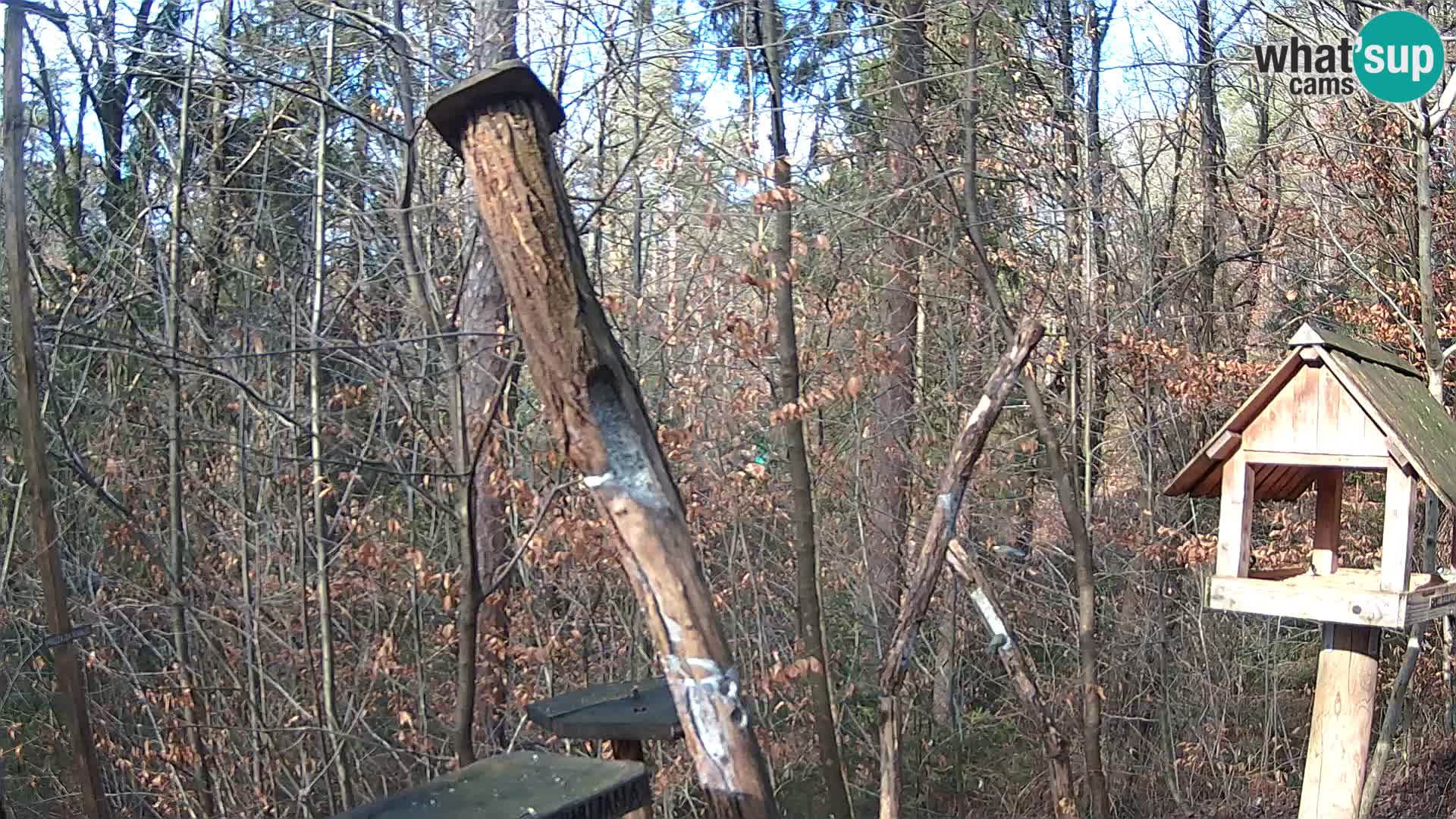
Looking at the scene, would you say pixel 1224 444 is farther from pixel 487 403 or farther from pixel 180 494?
pixel 180 494

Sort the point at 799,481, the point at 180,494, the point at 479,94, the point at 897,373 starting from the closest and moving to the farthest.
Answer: the point at 479,94 → the point at 180,494 → the point at 799,481 → the point at 897,373

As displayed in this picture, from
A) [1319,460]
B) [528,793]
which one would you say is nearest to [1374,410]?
[1319,460]

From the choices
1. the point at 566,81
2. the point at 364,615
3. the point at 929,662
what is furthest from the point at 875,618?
the point at 566,81

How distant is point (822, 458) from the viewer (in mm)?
7961

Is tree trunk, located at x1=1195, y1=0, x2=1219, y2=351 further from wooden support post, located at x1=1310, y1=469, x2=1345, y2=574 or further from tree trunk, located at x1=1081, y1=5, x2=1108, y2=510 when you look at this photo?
wooden support post, located at x1=1310, y1=469, x2=1345, y2=574

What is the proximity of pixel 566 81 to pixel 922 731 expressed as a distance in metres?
5.58

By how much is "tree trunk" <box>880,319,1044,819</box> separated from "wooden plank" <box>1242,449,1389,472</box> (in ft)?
2.87

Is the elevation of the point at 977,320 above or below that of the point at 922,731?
above

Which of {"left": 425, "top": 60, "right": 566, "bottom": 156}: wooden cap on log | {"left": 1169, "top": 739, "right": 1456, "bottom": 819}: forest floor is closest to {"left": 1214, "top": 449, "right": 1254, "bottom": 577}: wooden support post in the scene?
{"left": 425, "top": 60, "right": 566, "bottom": 156}: wooden cap on log

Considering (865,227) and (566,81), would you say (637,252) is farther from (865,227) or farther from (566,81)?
(865,227)

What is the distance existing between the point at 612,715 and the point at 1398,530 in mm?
2475

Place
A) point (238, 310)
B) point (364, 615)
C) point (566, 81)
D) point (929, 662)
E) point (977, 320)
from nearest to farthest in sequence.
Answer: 1. point (566, 81)
2. point (238, 310)
3. point (364, 615)
4. point (977, 320)
5. point (929, 662)

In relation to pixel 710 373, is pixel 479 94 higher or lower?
higher

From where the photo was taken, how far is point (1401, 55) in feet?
22.4
